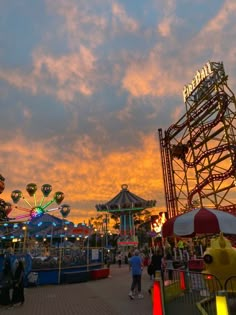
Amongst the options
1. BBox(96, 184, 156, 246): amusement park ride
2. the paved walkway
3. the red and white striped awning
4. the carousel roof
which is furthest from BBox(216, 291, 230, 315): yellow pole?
the carousel roof

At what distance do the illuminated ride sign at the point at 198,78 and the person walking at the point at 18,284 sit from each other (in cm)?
2548

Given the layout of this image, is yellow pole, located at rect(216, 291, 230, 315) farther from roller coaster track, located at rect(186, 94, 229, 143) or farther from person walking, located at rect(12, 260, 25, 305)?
roller coaster track, located at rect(186, 94, 229, 143)

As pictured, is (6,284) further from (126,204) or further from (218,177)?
(126,204)

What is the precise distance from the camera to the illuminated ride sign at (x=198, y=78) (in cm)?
2949

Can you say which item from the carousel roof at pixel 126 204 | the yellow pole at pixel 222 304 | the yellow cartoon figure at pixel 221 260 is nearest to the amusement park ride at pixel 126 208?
the carousel roof at pixel 126 204

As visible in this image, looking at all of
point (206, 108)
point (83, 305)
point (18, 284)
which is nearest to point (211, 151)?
point (206, 108)

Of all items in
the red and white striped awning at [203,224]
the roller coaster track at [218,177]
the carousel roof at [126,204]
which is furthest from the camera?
the carousel roof at [126,204]

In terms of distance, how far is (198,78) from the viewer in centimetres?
3098

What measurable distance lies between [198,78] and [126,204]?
90.6 ft

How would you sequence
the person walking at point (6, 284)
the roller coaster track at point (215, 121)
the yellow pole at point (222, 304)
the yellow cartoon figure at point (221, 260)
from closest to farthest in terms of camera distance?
the yellow pole at point (222, 304), the yellow cartoon figure at point (221, 260), the person walking at point (6, 284), the roller coaster track at point (215, 121)

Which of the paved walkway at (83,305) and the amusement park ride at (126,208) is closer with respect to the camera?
the paved walkway at (83,305)

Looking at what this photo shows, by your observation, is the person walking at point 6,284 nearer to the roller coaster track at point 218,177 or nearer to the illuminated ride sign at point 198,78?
the roller coaster track at point 218,177

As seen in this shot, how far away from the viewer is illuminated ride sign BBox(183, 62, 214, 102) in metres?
29.5

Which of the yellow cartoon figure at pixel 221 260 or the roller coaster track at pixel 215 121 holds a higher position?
the roller coaster track at pixel 215 121
